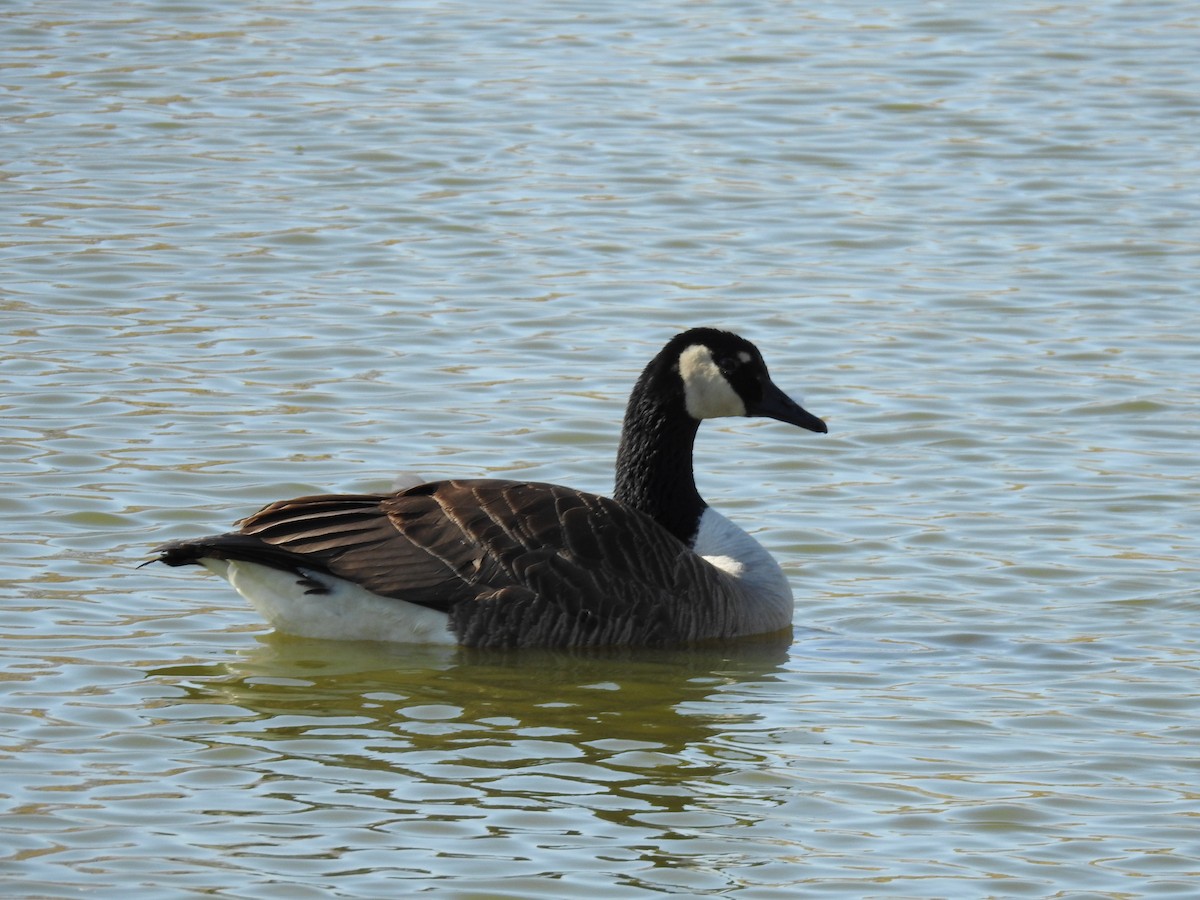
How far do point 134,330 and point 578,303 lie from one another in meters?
3.43

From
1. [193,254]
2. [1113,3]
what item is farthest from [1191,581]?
[1113,3]

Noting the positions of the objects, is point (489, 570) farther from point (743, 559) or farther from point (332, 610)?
point (743, 559)

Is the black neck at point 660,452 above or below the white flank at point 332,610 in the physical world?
above

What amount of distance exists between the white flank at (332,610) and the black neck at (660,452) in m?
1.54

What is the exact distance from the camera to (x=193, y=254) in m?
17.5

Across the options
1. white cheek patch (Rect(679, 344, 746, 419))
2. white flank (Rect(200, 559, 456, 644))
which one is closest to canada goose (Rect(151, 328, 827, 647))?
white flank (Rect(200, 559, 456, 644))

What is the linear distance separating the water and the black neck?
0.88 meters

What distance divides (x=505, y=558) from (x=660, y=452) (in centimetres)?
130

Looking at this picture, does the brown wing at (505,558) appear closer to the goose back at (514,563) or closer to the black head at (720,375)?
the goose back at (514,563)

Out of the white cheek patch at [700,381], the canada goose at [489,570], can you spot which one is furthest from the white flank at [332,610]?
the white cheek patch at [700,381]

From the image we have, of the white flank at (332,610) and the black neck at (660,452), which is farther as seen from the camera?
the black neck at (660,452)

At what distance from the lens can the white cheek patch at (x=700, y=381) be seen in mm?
11719

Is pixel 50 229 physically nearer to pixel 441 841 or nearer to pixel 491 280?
pixel 491 280

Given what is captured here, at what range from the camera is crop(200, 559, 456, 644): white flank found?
10.5m
